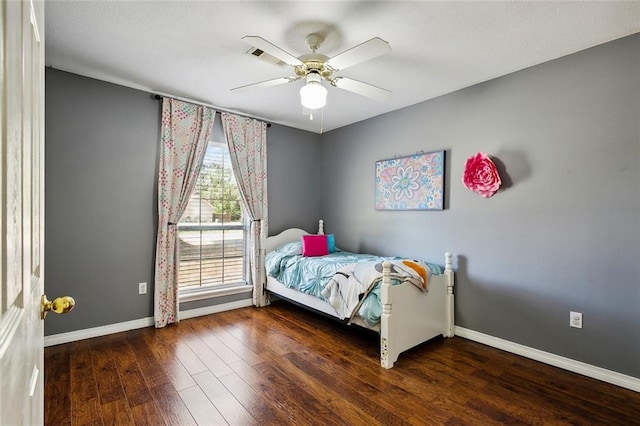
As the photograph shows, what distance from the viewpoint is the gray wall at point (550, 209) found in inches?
90.4

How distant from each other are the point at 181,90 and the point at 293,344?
282cm

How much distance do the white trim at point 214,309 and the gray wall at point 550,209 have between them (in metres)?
2.22

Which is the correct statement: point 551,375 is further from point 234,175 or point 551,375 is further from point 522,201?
point 234,175

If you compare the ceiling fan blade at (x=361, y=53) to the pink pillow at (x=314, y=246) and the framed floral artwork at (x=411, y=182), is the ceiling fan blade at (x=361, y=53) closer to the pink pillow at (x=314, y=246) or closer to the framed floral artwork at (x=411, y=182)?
the framed floral artwork at (x=411, y=182)

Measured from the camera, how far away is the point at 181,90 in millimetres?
3285

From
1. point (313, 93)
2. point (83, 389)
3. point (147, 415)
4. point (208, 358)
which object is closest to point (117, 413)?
point (147, 415)

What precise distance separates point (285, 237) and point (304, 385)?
238cm

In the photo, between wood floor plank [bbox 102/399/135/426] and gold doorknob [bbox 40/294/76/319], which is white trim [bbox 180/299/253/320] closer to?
wood floor plank [bbox 102/399/135/426]

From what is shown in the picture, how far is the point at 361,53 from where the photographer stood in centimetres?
201

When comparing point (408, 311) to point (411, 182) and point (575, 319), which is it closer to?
point (575, 319)

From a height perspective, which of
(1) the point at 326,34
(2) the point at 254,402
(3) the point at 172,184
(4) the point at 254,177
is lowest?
(2) the point at 254,402

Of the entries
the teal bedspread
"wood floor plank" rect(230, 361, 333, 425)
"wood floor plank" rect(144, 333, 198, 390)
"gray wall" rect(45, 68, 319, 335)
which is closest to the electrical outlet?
the teal bedspread

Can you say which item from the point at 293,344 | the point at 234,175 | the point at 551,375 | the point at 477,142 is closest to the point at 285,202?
the point at 234,175

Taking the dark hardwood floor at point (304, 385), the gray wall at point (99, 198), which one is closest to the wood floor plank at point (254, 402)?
the dark hardwood floor at point (304, 385)
